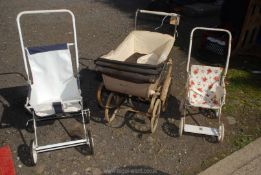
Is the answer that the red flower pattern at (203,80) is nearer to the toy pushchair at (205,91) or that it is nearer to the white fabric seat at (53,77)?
the toy pushchair at (205,91)

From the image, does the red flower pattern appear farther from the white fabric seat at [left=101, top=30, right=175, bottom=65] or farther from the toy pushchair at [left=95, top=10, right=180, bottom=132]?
the white fabric seat at [left=101, top=30, right=175, bottom=65]

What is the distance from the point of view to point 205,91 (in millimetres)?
5676

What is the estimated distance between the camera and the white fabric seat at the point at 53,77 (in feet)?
16.6

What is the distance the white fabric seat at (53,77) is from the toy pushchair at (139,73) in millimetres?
543

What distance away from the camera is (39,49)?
199 inches

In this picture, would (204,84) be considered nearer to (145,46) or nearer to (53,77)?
(145,46)

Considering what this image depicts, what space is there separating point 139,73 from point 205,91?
5.70 feet

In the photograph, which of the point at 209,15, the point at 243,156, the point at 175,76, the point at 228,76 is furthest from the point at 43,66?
the point at 209,15

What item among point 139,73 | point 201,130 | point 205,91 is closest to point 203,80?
point 205,91

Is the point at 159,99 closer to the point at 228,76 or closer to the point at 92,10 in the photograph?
the point at 228,76

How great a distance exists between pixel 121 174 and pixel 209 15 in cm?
841

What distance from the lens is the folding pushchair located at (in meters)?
4.84

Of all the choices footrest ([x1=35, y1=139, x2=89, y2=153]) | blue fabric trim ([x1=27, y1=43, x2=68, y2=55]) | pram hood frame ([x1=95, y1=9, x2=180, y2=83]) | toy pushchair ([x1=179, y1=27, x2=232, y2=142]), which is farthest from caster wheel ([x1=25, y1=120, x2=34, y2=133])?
toy pushchair ([x1=179, y1=27, x2=232, y2=142])

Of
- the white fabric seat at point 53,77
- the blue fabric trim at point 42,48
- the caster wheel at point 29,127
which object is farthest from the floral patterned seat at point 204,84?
the caster wheel at point 29,127
